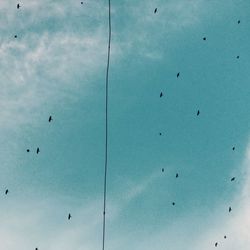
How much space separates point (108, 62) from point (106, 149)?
13.8 feet

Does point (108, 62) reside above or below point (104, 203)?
above

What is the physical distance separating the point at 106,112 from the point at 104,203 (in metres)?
4.46

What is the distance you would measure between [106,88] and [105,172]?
4.05m

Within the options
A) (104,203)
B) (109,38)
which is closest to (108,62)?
(109,38)

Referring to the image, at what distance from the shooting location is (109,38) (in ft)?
92.1

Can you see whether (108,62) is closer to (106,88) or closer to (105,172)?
(106,88)

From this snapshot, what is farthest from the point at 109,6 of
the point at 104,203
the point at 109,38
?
the point at 104,203

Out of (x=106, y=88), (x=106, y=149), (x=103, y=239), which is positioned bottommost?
(x=103, y=239)

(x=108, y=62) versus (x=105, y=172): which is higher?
(x=108, y=62)

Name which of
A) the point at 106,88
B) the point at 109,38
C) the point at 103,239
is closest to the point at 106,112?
the point at 106,88

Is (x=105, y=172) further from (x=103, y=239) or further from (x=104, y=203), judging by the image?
(x=103, y=239)

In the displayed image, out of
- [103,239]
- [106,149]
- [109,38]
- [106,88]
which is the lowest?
[103,239]

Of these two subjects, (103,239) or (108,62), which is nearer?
(103,239)

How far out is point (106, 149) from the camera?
93.2ft
